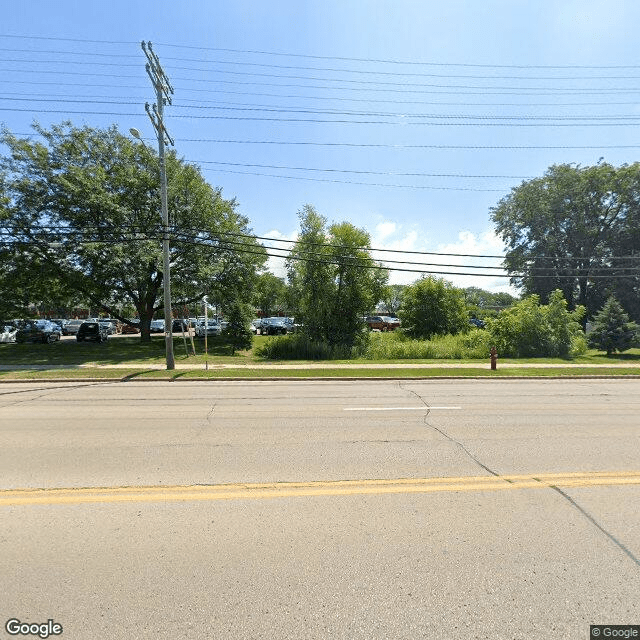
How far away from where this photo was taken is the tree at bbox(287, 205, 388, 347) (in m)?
24.2

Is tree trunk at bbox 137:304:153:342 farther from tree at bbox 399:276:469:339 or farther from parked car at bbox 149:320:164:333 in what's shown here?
tree at bbox 399:276:469:339

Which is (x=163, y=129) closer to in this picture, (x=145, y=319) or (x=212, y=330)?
(x=145, y=319)

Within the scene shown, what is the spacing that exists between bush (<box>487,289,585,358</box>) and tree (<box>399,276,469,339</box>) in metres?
9.09

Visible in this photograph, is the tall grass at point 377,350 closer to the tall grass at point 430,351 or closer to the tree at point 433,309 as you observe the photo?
the tall grass at point 430,351

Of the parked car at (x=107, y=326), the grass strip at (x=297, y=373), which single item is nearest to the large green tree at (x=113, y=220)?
the grass strip at (x=297, y=373)

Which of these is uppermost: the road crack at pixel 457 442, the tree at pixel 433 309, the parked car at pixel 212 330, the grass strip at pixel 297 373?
the tree at pixel 433 309

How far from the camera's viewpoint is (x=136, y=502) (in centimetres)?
398

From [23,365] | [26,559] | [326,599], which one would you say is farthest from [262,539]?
[23,365]

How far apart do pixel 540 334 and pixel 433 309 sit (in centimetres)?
1090

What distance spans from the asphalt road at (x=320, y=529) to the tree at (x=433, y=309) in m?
25.5

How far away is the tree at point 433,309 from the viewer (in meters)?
32.5

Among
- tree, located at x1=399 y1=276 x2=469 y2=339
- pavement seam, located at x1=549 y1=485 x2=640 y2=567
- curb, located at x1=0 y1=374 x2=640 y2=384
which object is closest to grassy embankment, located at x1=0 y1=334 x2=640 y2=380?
curb, located at x1=0 y1=374 x2=640 y2=384

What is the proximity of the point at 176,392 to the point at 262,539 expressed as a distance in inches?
349

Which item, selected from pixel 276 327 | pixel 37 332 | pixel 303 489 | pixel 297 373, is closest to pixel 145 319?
pixel 37 332
